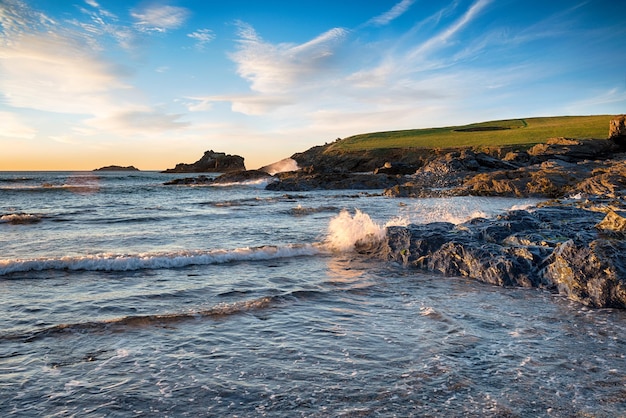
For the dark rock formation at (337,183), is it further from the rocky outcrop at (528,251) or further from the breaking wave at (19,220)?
the rocky outcrop at (528,251)

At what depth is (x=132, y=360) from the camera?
522 centimetres

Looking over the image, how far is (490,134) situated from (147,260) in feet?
312

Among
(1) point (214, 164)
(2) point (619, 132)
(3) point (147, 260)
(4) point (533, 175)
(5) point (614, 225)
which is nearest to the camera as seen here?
(5) point (614, 225)

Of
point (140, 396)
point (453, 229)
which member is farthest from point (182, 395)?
point (453, 229)

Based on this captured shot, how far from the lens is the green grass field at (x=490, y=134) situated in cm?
8338

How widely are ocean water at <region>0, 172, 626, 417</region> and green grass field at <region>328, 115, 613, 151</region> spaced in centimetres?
7669

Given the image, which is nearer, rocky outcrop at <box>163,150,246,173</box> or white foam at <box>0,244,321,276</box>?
white foam at <box>0,244,321,276</box>

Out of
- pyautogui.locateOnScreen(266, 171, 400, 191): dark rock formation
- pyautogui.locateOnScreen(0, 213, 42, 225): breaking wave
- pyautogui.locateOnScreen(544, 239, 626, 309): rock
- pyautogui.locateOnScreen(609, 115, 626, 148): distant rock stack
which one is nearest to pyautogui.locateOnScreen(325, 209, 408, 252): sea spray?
pyautogui.locateOnScreen(544, 239, 626, 309): rock

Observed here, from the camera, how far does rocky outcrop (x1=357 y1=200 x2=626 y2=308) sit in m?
7.57

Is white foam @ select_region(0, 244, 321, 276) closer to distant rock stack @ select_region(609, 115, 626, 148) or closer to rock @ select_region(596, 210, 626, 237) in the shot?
rock @ select_region(596, 210, 626, 237)

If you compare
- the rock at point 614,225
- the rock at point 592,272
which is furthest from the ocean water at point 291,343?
the rock at point 614,225

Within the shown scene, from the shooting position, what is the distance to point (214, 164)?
15438 cm

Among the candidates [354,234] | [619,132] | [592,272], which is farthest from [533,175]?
[619,132]

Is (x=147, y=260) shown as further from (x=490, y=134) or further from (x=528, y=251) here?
(x=490, y=134)
